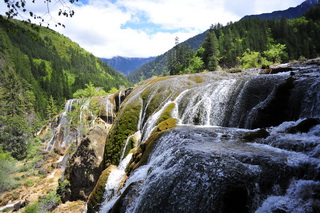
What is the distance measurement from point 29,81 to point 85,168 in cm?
7865

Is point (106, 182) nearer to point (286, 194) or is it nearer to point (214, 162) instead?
point (214, 162)

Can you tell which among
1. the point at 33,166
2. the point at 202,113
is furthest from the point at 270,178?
the point at 33,166

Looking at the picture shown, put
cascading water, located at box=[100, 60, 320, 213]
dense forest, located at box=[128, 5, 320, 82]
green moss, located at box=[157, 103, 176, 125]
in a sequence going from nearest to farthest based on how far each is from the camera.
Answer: cascading water, located at box=[100, 60, 320, 213], green moss, located at box=[157, 103, 176, 125], dense forest, located at box=[128, 5, 320, 82]

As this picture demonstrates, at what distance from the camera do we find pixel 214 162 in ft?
14.9

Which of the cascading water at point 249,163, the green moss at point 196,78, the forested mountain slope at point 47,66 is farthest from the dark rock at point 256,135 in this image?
the green moss at point 196,78

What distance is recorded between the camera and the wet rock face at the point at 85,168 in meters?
16.1

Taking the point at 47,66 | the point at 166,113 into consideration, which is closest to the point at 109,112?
the point at 166,113

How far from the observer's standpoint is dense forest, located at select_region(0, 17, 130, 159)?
116 feet

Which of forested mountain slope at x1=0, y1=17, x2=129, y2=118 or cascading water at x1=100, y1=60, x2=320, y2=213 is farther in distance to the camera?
forested mountain slope at x1=0, y1=17, x2=129, y2=118

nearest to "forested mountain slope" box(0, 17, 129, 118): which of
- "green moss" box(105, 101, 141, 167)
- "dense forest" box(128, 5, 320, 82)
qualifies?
"green moss" box(105, 101, 141, 167)

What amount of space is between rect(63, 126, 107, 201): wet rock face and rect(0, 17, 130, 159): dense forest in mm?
9764

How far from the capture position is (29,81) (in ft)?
252

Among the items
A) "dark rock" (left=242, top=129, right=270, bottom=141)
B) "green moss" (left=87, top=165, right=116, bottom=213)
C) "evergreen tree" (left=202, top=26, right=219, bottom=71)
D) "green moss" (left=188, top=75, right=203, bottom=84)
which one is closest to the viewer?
"dark rock" (left=242, top=129, right=270, bottom=141)

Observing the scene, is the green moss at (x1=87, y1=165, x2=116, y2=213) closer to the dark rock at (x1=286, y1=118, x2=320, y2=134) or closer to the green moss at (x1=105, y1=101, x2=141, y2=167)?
the green moss at (x1=105, y1=101, x2=141, y2=167)
